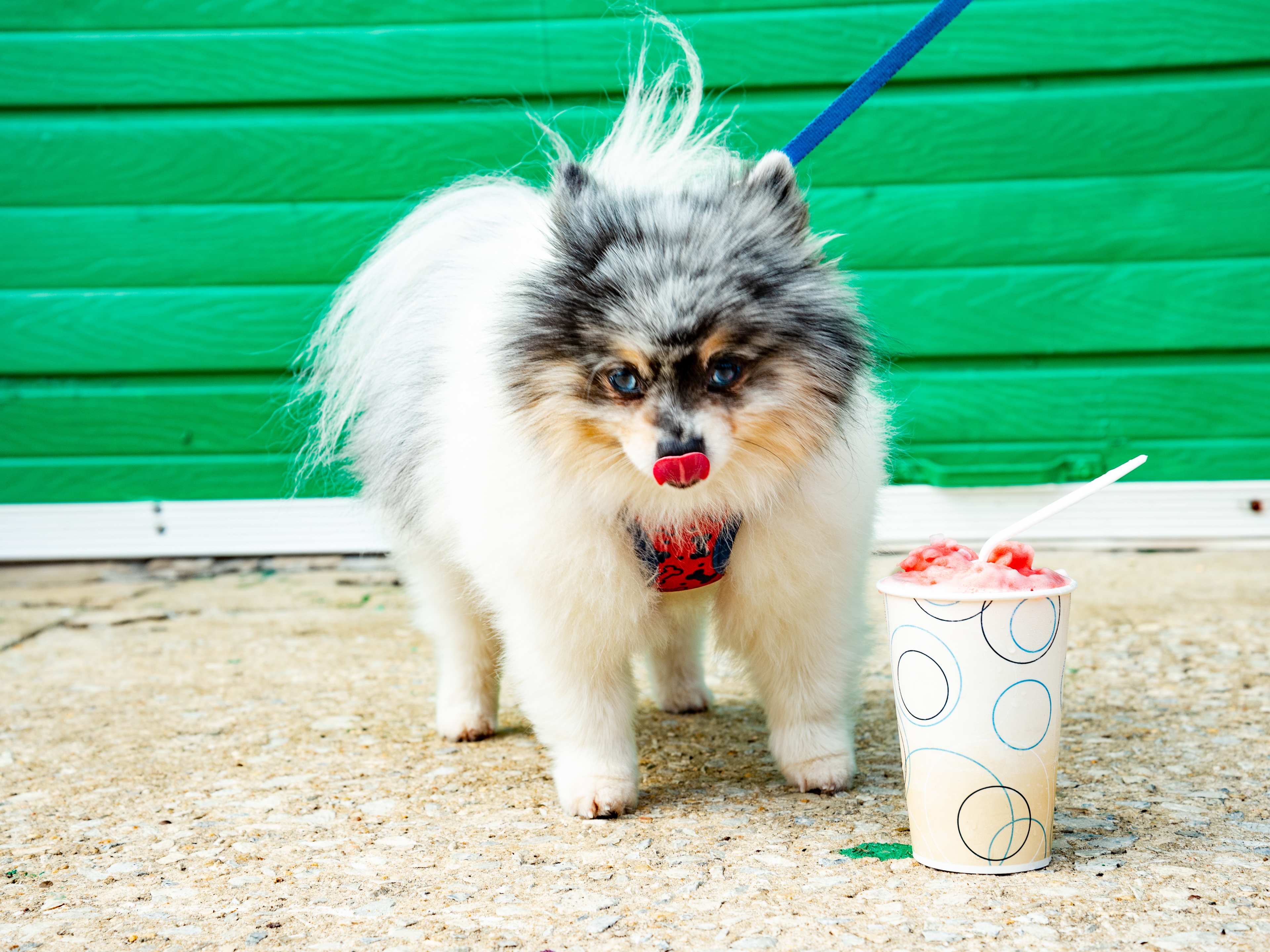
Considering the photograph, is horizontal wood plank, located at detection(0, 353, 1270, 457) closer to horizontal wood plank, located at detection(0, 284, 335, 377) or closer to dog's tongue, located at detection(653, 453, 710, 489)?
horizontal wood plank, located at detection(0, 284, 335, 377)

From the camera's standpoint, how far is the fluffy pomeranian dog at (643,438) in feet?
6.68

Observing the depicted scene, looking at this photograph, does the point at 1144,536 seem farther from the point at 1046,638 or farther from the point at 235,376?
the point at 235,376

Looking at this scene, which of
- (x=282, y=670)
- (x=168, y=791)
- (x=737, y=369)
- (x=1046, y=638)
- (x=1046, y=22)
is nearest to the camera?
(x=1046, y=638)

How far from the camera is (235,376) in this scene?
189 inches

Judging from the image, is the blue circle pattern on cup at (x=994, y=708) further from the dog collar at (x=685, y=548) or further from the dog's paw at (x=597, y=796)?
the dog's paw at (x=597, y=796)

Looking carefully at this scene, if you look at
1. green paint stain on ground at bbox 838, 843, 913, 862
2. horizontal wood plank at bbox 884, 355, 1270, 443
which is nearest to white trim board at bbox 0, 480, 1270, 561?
horizontal wood plank at bbox 884, 355, 1270, 443

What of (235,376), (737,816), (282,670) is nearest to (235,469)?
(235,376)

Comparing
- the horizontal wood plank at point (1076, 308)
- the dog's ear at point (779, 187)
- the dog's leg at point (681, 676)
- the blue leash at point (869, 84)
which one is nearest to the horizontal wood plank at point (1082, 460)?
the horizontal wood plank at point (1076, 308)

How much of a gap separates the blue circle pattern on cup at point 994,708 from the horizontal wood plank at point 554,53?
123 inches

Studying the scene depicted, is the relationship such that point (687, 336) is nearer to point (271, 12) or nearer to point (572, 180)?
point (572, 180)

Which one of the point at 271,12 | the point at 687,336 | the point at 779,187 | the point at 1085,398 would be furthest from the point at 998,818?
the point at 271,12

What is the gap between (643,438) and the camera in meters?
2.00

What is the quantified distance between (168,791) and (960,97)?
143 inches

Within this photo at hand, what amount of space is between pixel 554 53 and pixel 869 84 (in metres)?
2.52
